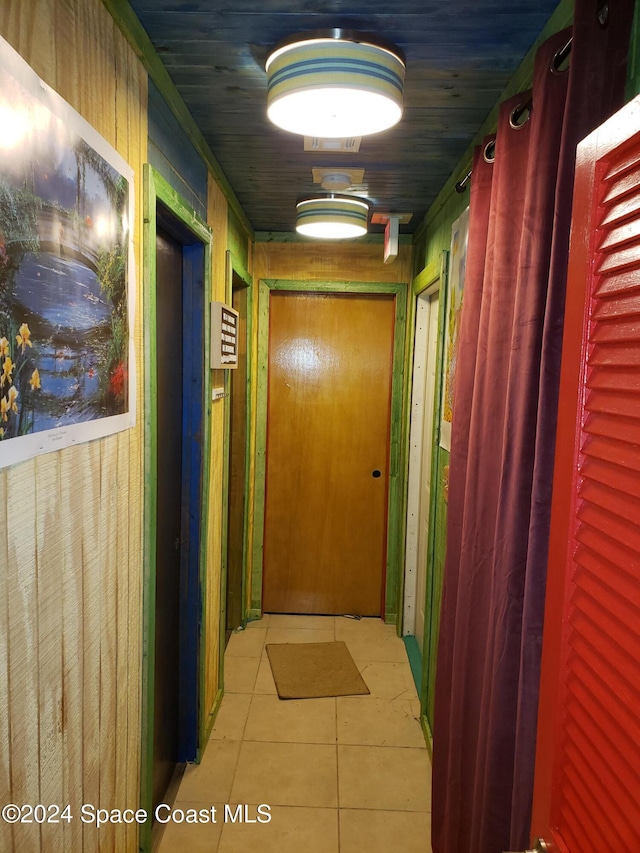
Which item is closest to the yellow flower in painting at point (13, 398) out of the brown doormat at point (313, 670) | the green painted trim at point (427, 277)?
the green painted trim at point (427, 277)

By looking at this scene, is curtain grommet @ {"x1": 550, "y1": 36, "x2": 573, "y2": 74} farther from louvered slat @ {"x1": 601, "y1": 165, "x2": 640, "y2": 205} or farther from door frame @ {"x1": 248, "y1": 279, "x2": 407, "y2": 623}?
door frame @ {"x1": 248, "y1": 279, "x2": 407, "y2": 623}

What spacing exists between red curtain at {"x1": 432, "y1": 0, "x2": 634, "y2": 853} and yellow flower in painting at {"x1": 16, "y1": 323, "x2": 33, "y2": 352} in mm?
935

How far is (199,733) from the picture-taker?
2268mm

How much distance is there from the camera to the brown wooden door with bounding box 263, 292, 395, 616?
139 inches

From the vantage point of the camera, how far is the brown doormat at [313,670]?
279 centimetres

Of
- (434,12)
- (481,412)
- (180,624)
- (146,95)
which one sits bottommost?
(180,624)

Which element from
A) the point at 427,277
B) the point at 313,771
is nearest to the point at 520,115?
the point at 427,277

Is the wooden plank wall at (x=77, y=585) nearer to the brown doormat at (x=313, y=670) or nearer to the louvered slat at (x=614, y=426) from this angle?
the louvered slat at (x=614, y=426)

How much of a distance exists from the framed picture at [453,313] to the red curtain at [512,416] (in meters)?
0.38

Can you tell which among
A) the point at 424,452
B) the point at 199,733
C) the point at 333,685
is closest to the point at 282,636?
the point at 333,685

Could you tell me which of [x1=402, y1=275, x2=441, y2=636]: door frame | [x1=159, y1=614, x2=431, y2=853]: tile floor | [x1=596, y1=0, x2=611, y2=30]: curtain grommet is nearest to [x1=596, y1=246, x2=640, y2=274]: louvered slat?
[x1=596, y1=0, x2=611, y2=30]: curtain grommet

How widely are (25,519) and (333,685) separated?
7.71 feet

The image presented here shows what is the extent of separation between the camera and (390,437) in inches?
139

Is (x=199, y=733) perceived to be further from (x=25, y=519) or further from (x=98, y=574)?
(x=25, y=519)
